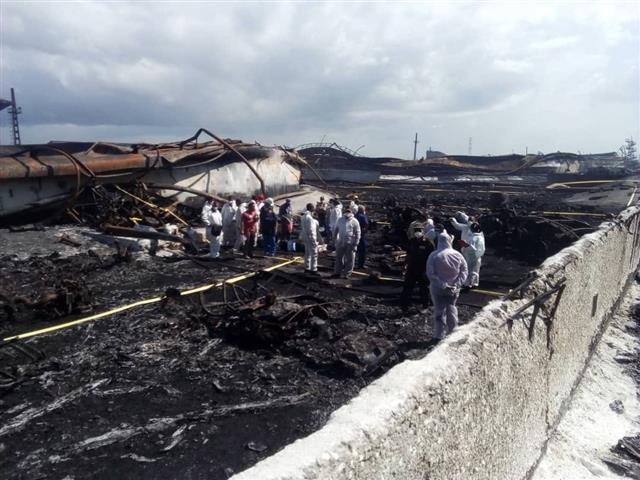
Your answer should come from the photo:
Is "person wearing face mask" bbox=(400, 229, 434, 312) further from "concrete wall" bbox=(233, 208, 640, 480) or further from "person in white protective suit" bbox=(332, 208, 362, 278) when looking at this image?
"concrete wall" bbox=(233, 208, 640, 480)

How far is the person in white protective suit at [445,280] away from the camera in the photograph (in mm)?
7488

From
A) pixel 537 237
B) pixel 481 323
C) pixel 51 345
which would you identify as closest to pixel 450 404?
pixel 481 323

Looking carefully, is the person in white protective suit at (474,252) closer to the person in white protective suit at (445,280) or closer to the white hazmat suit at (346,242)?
the white hazmat suit at (346,242)

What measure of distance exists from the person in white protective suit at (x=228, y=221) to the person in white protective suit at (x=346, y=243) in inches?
175

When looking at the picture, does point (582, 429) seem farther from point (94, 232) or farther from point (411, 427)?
point (94, 232)

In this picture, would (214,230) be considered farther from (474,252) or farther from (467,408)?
(467,408)

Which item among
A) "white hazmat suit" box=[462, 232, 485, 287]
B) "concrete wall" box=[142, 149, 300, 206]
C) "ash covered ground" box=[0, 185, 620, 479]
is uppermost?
"concrete wall" box=[142, 149, 300, 206]

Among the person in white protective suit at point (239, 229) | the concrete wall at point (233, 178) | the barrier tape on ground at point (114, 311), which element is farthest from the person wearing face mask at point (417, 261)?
the concrete wall at point (233, 178)


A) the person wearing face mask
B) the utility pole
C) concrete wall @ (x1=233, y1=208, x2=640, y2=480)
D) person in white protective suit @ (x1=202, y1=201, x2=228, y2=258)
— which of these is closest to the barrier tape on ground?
person in white protective suit @ (x1=202, y1=201, x2=228, y2=258)

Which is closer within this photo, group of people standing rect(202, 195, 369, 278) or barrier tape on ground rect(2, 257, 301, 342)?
barrier tape on ground rect(2, 257, 301, 342)

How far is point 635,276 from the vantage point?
15805 mm

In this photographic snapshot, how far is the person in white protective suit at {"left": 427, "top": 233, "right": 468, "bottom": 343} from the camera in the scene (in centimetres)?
749

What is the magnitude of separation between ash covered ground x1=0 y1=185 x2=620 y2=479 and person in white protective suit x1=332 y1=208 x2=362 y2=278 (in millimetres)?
483

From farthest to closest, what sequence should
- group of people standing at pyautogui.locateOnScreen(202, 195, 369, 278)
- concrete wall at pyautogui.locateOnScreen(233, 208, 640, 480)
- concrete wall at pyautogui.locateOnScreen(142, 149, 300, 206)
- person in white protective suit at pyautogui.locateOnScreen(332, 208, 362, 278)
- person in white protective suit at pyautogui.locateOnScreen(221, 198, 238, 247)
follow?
concrete wall at pyautogui.locateOnScreen(142, 149, 300, 206)
person in white protective suit at pyautogui.locateOnScreen(221, 198, 238, 247)
group of people standing at pyautogui.locateOnScreen(202, 195, 369, 278)
person in white protective suit at pyautogui.locateOnScreen(332, 208, 362, 278)
concrete wall at pyautogui.locateOnScreen(233, 208, 640, 480)
